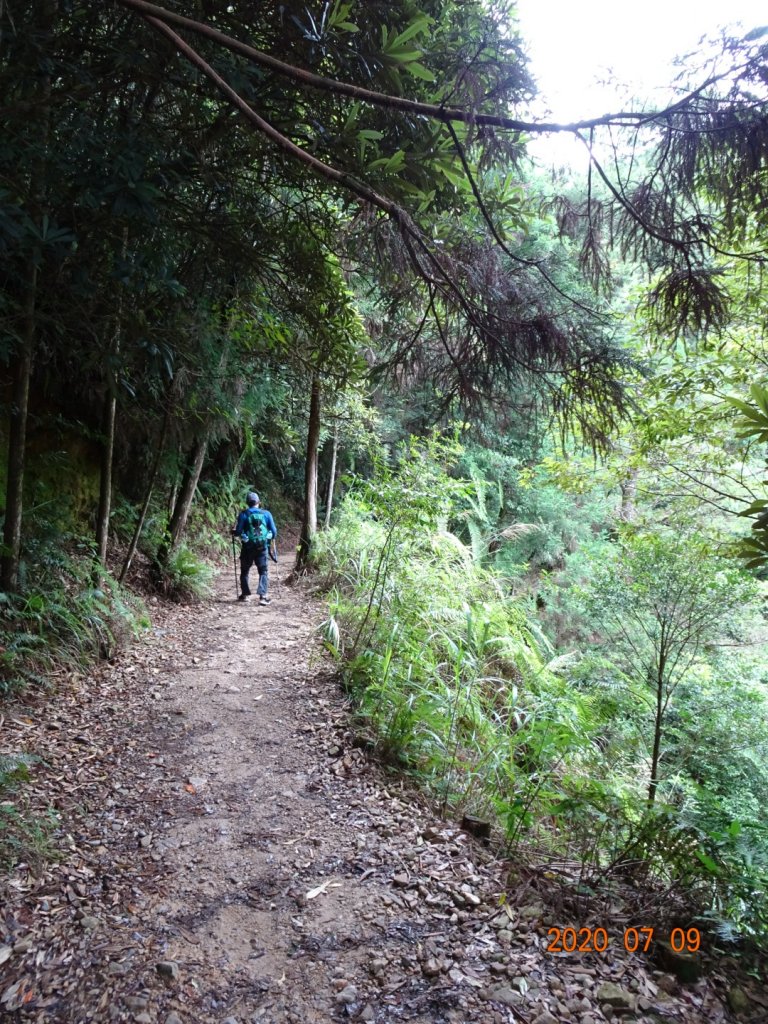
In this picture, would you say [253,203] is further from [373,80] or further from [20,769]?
[20,769]

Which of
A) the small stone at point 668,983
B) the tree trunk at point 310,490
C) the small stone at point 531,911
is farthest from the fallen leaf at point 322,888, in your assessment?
the tree trunk at point 310,490

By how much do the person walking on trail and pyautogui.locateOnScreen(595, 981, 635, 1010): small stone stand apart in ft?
22.1

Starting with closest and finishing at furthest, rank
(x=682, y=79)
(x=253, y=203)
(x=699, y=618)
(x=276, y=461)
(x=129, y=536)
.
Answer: (x=682, y=79), (x=253, y=203), (x=699, y=618), (x=129, y=536), (x=276, y=461)

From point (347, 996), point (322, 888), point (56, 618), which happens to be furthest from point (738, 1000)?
point (56, 618)

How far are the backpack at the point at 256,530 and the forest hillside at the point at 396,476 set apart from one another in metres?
1.64

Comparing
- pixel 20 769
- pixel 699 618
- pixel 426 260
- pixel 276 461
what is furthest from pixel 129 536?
pixel 276 461

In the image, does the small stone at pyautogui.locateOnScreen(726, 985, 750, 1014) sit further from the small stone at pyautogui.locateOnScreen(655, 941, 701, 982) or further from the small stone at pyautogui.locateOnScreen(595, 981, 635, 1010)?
the small stone at pyautogui.locateOnScreen(595, 981, 635, 1010)

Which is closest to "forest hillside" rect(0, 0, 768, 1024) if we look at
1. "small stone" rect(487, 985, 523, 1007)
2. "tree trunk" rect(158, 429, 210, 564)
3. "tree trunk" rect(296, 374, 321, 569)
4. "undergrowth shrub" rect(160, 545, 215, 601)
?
"small stone" rect(487, 985, 523, 1007)

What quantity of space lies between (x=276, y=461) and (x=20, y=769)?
41.7 ft

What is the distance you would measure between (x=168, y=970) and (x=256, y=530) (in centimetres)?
644

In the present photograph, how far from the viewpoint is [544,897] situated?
2.63 meters

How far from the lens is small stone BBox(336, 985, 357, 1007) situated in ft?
6.75

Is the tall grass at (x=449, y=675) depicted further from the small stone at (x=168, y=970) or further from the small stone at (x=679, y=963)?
the small stone at (x=168, y=970)

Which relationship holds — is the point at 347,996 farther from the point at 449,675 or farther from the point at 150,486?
the point at 150,486
